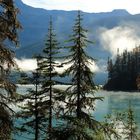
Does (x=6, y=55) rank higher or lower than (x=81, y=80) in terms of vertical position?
higher

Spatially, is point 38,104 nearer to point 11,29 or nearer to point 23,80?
point 23,80

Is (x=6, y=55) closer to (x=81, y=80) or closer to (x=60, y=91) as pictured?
(x=81, y=80)

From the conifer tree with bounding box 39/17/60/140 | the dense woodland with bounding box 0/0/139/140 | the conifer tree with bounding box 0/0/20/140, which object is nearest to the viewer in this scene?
the conifer tree with bounding box 0/0/20/140

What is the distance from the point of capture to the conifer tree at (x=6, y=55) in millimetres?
12734

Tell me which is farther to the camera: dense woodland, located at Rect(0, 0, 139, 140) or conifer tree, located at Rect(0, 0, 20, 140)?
dense woodland, located at Rect(0, 0, 139, 140)

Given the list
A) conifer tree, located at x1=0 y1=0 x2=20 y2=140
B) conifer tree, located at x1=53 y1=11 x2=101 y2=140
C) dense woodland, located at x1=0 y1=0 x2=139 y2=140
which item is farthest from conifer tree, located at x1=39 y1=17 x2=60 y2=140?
conifer tree, located at x1=0 y1=0 x2=20 y2=140

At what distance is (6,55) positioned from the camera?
41.8 ft

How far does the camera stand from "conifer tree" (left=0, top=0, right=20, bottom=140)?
1273cm

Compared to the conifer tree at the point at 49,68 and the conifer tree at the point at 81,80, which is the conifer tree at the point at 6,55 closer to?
the conifer tree at the point at 81,80

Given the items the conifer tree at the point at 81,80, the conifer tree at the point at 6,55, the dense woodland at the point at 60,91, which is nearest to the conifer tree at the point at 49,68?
the dense woodland at the point at 60,91

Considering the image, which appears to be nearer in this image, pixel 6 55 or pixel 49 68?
pixel 6 55

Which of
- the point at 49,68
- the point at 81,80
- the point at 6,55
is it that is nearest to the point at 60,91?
the point at 49,68

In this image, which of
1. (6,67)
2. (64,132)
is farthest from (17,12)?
(64,132)

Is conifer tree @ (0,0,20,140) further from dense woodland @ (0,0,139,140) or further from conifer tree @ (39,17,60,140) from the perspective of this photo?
conifer tree @ (39,17,60,140)
